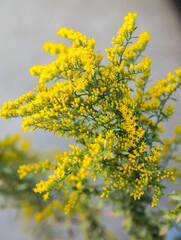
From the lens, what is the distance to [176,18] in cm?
145

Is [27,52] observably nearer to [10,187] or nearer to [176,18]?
[10,187]

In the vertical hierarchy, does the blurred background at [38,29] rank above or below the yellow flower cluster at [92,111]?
above

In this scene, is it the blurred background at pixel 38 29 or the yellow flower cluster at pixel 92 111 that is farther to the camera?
the blurred background at pixel 38 29

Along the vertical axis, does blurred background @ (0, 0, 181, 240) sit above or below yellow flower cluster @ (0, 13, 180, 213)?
above

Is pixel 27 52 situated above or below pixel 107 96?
above

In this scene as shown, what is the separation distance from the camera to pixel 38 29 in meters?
1.12

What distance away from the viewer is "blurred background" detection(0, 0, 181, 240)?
1.08 m

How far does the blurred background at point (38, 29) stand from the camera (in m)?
1.08

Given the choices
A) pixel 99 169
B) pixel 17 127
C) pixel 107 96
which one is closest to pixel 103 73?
pixel 107 96

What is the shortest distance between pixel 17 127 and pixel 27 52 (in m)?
0.35

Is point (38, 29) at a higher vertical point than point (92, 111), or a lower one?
higher

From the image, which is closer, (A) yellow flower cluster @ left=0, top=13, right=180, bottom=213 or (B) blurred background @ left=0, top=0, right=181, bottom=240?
(A) yellow flower cluster @ left=0, top=13, right=180, bottom=213

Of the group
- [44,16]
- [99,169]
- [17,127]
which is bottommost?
[99,169]

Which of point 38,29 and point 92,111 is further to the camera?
point 38,29
